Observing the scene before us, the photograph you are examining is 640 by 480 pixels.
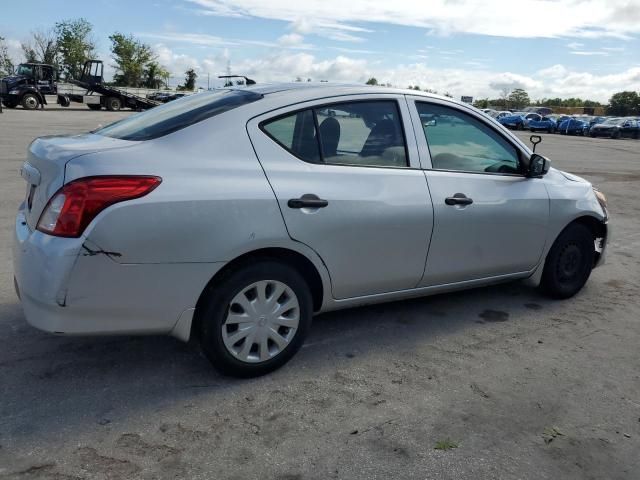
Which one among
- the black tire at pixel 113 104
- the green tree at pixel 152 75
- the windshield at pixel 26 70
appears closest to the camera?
the windshield at pixel 26 70

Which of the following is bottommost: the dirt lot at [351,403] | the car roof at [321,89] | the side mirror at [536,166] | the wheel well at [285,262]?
the dirt lot at [351,403]

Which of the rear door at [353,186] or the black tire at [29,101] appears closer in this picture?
the rear door at [353,186]

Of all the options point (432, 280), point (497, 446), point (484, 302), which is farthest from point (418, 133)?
point (497, 446)

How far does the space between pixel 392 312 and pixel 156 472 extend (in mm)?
2386

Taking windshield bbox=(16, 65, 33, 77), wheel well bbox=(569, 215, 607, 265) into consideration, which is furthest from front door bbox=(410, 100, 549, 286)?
windshield bbox=(16, 65, 33, 77)

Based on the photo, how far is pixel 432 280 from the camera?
4.02 meters

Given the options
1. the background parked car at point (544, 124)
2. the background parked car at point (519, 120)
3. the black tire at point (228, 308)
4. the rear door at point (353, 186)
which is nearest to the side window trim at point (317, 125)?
the rear door at point (353, 186)

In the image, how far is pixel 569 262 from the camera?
4871mm

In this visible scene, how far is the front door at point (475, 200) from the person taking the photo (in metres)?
3.92

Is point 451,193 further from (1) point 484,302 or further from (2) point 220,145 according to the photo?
(2) point 220,145

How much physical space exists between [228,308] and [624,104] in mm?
82985

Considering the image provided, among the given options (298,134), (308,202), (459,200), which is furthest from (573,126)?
(308,202)

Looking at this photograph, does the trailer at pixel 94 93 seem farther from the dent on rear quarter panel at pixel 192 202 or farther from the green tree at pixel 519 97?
the green tree at pixel 519 97

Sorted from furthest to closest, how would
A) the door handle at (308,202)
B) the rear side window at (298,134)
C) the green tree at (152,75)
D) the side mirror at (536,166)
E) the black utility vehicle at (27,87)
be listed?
the green tree at (152,75) → the black utility vehicle at (27,87) → the side mirror at (536,166) → the rear side window at (298,134) → the door handle at (308,202)
